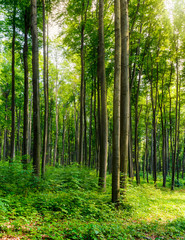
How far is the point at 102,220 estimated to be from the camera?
4.82 metres

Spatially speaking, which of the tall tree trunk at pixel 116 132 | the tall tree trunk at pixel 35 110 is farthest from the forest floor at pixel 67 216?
the tall tree trunk at pixel 35 110

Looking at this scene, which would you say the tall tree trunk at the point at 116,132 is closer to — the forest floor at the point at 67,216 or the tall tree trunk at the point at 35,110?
the forest floor at the point at 67,216

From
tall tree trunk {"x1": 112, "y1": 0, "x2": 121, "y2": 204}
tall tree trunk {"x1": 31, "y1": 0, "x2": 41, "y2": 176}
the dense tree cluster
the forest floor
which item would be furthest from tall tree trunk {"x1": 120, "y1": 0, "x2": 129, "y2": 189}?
tall tree trunk {"x1": 31, "y1": 0, "x2": 41, "y2": 176}

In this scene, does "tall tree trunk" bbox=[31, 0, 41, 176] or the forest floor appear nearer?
the forest floor

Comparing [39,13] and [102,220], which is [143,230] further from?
[39,13]

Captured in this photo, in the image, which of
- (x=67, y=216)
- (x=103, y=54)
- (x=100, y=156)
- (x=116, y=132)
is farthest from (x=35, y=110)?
(x=67, y=216)

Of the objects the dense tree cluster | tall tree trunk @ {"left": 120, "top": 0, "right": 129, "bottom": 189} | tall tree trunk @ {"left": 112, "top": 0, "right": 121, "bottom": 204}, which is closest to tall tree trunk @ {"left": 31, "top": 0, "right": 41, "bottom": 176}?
the dense tree cluster

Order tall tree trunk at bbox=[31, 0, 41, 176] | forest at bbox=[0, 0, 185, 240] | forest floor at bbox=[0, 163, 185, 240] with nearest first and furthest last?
forest floor at bbox=[0, 163, 185, 240] < forest at bbox=[0, 0, 185, 240] < tall tree trunk at bbox=[31, 0, 41, 176]

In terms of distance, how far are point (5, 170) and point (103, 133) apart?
474 centimetres

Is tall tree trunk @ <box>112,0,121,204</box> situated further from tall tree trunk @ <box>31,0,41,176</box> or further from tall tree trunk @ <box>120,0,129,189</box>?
tall tree trunk @ <box>31,0,41,176</box>

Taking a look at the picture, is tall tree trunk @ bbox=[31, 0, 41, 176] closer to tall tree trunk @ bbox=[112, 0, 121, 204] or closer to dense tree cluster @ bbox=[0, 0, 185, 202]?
dense tree cluster @ bbox=[0, 0, 185, 202]

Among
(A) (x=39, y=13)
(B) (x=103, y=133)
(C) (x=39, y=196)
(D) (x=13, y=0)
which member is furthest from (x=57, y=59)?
(C) (x=39, y=196)

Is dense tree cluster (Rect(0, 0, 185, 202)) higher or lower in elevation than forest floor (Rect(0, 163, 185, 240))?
higher

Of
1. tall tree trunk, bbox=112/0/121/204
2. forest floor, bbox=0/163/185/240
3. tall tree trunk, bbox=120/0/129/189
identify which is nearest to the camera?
forest floor, bbox=0/163/185/240
